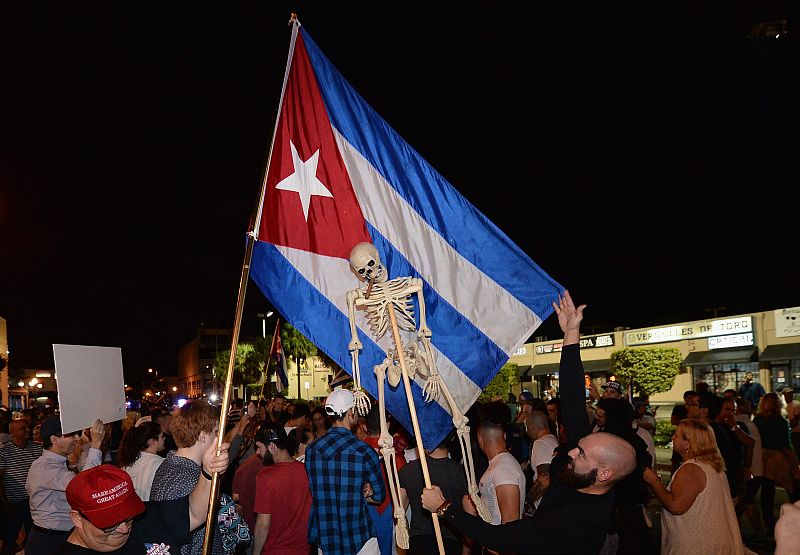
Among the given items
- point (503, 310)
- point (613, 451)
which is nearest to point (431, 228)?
point (503, 310)

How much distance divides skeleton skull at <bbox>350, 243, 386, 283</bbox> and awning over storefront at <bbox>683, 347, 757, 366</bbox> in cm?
3954

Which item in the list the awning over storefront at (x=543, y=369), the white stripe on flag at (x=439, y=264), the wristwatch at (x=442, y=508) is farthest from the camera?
the awning over storefront at (x=543, y=369)

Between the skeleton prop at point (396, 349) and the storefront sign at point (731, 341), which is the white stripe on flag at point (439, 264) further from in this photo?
the storefront sign at point (731, 341)

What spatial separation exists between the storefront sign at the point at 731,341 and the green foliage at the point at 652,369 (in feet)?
7.35

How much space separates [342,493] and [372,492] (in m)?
0.33

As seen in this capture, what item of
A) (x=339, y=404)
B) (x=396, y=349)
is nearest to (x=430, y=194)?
(x=396, y=349)

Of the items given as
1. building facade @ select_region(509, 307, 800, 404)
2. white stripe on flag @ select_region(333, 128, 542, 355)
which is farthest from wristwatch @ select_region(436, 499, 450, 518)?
building facade @ select_region(509, 307, 800, 404)

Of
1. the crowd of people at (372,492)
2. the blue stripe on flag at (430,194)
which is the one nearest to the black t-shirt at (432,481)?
the crowd of people at (372,492)

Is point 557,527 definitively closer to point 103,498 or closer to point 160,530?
Result: point 160,530

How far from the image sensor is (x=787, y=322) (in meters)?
36.2

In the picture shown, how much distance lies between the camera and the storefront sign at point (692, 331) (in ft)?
129

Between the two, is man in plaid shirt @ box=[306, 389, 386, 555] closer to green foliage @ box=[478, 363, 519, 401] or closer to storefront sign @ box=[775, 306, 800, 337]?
green foliage @ box=[478, 363, 519, 401]

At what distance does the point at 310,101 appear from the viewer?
5840 mm

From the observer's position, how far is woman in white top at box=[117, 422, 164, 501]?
18.2 feet
